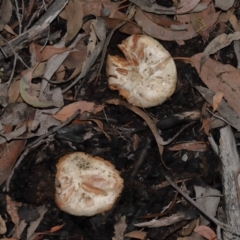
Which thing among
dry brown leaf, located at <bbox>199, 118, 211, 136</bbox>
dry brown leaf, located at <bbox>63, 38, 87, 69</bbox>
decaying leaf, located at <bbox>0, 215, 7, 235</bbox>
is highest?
dry brown leaf, located at <bbox>63, 38, 87, 69</bbox>

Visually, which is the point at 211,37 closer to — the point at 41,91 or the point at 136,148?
the point at 136,148

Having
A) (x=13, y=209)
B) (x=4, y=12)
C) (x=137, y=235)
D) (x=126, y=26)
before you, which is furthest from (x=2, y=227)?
(x=126, y=26)

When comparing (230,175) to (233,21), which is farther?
(233,21)

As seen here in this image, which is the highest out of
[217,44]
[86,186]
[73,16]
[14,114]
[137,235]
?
[73,16]

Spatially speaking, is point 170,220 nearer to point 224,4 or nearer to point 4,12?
point 224,4

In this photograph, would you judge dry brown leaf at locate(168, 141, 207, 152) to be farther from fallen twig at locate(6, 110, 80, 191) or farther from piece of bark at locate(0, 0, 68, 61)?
piece of bark at locate(0, 0, 68, 61)

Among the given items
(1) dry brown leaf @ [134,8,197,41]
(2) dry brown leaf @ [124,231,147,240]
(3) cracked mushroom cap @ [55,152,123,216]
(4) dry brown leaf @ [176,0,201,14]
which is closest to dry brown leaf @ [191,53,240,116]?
(1) dry brown leaf @ [134,8,197,41]
